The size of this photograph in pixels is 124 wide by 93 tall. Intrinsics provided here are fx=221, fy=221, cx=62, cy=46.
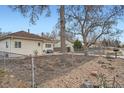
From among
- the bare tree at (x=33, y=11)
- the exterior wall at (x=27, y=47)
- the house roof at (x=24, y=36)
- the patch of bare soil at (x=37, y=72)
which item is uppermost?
the bare tree at (x=33, y=11)

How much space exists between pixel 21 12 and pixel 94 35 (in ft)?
19.9

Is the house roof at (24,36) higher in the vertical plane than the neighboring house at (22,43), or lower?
higher

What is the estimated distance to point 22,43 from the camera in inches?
599

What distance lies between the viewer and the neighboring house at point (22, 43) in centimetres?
1467

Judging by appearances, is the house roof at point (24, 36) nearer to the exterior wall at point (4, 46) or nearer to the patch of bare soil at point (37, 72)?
the exterior wall at point (4, 46)

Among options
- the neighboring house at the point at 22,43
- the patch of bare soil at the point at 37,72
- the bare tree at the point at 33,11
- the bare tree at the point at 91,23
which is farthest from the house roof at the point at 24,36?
the patch of bare soil at the point at 37,72

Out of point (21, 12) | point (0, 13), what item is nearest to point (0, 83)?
point (0, 13)

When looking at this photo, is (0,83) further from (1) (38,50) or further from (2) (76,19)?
(1) (38,50)

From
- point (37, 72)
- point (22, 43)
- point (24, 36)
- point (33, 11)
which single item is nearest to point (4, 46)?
point (22, 43)

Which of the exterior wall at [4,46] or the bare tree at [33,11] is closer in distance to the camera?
the bare tree at [33,11]

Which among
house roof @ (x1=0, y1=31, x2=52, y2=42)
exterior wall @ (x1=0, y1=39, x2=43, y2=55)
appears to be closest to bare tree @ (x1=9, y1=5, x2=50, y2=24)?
house roof @ (x1=0, y1=31, x2=52, y2=42)

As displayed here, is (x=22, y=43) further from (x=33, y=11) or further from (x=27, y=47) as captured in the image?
(x=33, y=11)

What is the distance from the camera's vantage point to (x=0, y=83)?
417 centimetres

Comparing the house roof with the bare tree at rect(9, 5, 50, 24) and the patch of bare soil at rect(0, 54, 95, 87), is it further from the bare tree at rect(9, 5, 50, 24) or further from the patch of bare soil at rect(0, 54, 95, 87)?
the patch of bare soil at rect(0, 54, 95, 87)
